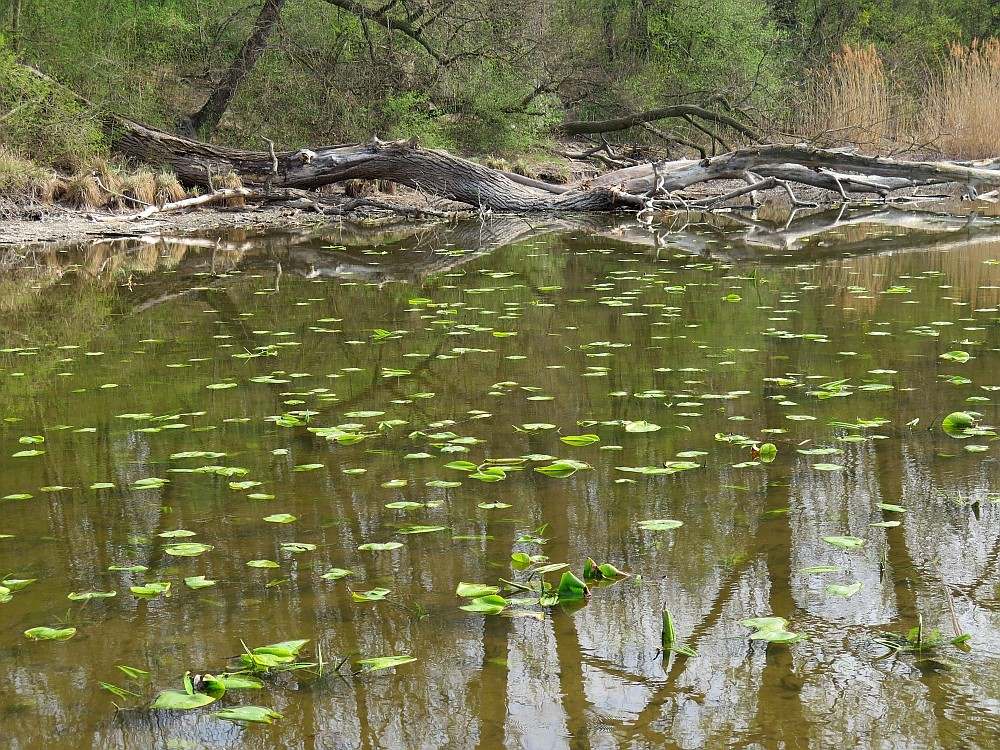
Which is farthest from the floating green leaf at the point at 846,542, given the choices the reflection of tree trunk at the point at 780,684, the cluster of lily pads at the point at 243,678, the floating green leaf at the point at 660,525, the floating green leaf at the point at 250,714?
the floating green leaf at the point at 250,714

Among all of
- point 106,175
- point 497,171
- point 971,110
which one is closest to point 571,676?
point 106,175

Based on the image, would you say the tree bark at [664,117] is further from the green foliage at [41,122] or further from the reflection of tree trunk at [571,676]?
the reflection of tree trunk at [571,676]

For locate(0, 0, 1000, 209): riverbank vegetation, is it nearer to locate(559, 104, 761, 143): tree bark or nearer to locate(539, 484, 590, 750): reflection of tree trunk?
locate(559, 104, 761, 143): tree bark

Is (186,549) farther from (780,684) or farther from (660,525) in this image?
(780,684)

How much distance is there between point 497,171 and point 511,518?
12871 millimetres

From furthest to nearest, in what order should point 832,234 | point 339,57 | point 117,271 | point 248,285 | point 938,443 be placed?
point 339,57
point 832,234
point 117,271
point 248,285
point 938,443

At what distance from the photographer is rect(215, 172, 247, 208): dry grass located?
15.6 m

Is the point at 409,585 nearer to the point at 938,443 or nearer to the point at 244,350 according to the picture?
the point at 938,443

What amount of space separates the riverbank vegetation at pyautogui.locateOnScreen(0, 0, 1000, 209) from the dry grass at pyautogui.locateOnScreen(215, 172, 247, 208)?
85 centimetres

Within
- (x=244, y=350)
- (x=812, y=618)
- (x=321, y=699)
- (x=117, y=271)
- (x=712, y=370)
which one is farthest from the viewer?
(x=117, y=271)

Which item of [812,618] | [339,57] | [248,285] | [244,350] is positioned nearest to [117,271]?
[248,285]

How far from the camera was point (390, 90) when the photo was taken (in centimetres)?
1859

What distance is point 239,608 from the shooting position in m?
2.90

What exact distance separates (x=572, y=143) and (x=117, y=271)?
15.7 metres
